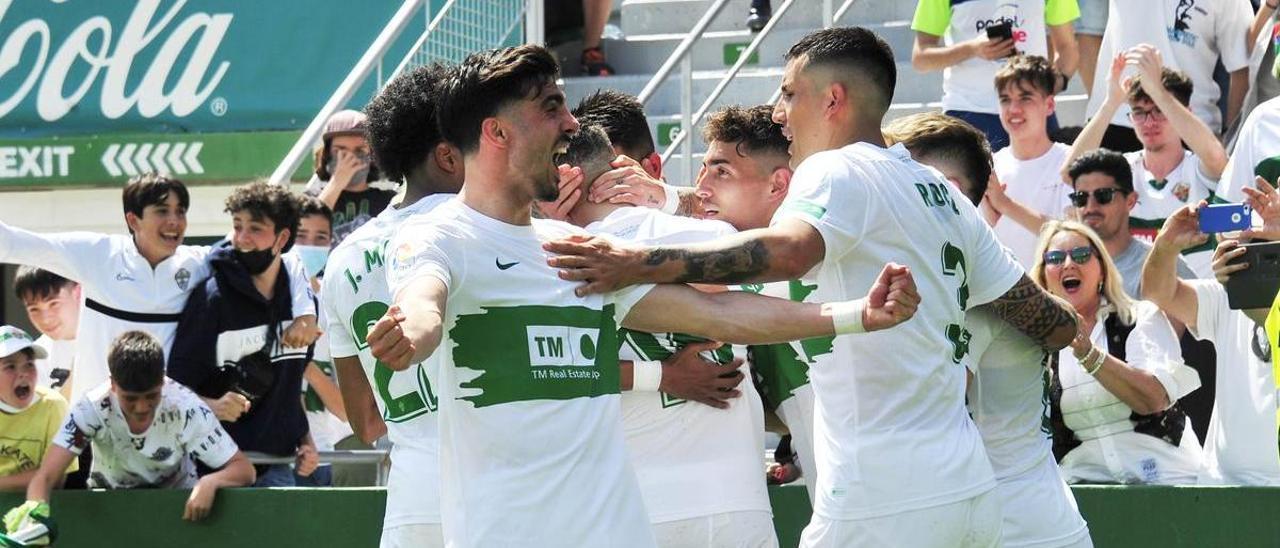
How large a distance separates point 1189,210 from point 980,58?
3317mm

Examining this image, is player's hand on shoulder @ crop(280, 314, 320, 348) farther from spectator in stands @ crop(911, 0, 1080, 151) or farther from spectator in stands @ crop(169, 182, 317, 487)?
spectator in stands @ crop(911, 0, 1080, 151)

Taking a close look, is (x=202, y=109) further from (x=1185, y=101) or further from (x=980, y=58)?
(x=1185, y=101)

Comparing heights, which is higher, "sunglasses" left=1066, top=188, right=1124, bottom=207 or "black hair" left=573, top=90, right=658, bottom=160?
"black hair" left=573, top=90, right=658, bottom=160

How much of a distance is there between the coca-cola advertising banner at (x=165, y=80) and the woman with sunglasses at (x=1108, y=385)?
259 inches

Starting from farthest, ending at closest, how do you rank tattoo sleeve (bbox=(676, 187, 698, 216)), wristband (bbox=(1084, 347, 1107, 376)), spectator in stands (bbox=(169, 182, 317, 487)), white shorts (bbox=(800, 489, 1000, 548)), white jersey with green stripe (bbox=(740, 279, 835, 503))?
spectator in stands (bbox=(169, 182, 317, 487)) → wristband (bbox=(1084, 347, 1107, 376)) → tattoo sleeve (bbox=(676, 187, 698, 216)) → white jersey with green stripe (bbox=(740, 279, 835, 503)) → white shorts (bbox=(800, 489, 1000, 548))

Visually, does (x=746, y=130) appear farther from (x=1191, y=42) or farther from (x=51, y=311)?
(x=51, y=311)

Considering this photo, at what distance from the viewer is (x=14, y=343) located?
8469mm

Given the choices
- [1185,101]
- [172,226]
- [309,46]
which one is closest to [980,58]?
[1185,101]

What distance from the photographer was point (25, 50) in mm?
13391

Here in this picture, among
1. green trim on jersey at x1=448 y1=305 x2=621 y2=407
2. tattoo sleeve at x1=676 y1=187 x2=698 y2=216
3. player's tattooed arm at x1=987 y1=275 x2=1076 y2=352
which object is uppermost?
tattoo sleeve at x1=676 y1=187 x2=698 y2=216

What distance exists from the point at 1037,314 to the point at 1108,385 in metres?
1.66

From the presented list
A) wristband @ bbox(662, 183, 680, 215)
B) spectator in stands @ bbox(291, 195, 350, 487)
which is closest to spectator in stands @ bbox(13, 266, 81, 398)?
spectator in stands @ bbox(291, 195, 350, 487)

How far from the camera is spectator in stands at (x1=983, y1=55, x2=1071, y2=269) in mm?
8789

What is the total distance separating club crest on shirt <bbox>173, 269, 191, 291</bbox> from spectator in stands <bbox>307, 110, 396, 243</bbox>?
4.11ft
